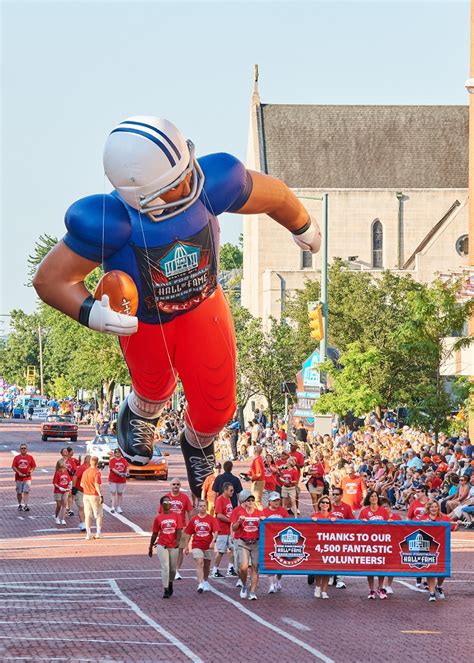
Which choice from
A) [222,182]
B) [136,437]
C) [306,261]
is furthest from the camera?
[306,261]

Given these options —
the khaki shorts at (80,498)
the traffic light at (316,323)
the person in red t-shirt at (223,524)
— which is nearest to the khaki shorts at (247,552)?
the person in red t-shirt at (223,524)

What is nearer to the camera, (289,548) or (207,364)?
(207,364)

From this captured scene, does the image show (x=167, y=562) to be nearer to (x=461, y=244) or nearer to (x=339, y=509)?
(x=339, y=509)

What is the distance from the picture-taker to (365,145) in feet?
259

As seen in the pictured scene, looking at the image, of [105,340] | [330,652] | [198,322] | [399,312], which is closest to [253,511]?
[330,652]

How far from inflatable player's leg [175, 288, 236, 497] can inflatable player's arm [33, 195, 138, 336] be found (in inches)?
39.7

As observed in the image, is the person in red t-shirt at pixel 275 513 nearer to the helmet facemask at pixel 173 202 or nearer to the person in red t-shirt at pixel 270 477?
the person in red t-shirt at pixel 270 477

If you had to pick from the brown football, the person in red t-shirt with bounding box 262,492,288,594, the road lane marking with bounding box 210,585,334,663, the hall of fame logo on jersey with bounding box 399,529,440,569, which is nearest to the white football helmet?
the brown football

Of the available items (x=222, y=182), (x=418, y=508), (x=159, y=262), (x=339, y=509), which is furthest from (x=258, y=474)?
(x=159, y=262)

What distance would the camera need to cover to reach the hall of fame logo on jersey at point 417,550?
1888 centimetres

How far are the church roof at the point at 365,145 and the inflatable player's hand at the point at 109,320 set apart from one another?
2557 inches

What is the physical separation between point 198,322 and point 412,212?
6466cm

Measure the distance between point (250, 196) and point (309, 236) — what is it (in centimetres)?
110

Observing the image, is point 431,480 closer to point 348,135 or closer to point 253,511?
point 253,511
